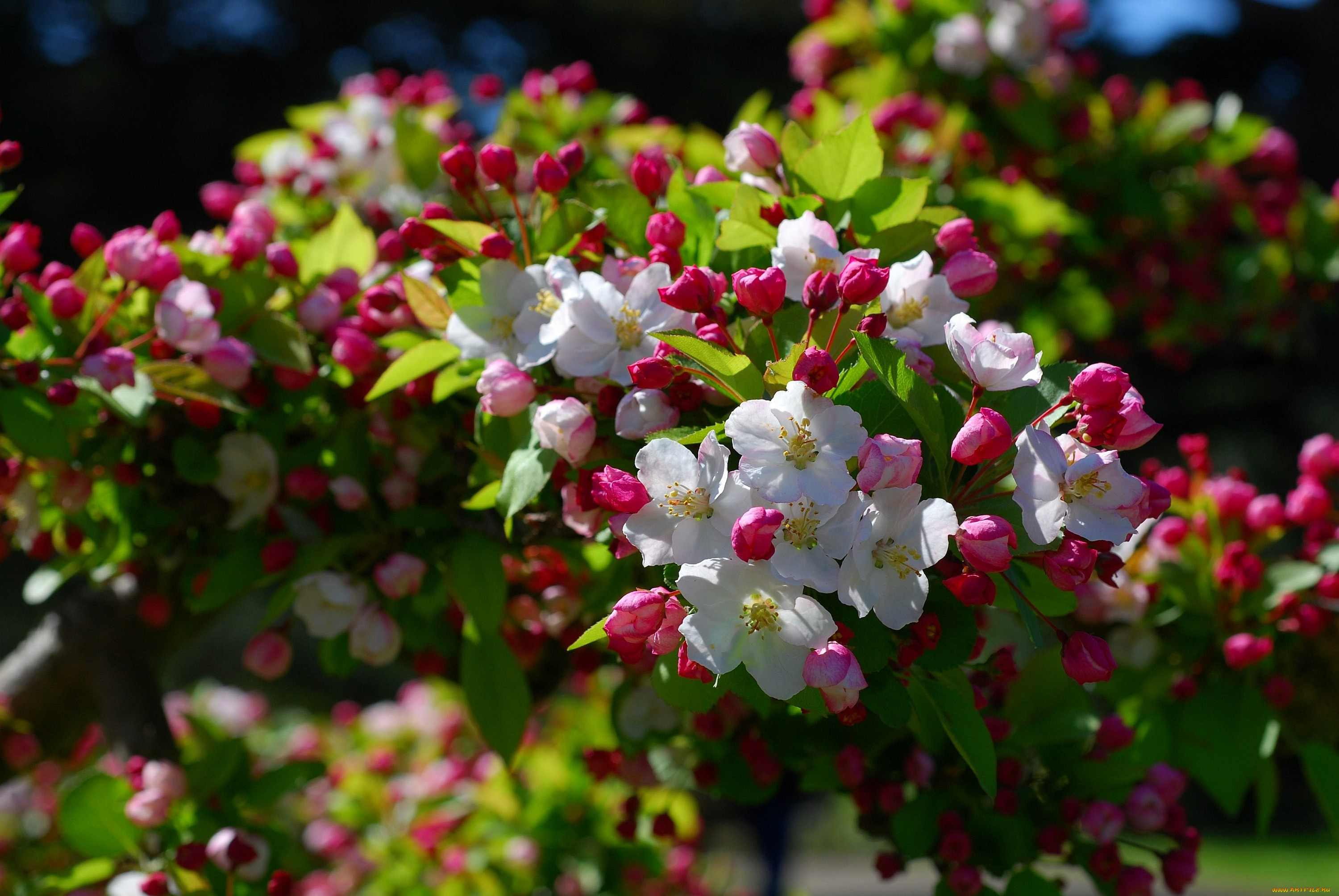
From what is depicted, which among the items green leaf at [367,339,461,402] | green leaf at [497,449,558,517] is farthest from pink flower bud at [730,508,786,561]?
green leaf at [367,339,461,402]

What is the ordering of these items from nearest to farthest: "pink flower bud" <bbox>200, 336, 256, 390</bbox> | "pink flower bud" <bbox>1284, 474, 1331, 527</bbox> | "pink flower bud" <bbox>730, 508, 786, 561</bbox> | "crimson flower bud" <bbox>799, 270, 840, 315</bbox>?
"pink flower bud" <bbox>730, 508, 786, 561</bbox> < "crimson flower bud" <bbox>799, 270, 840, 315</bbox> < "pink flower bud" <bbox>200, 336, 256, 390</bbox> < "pink flower bud" <bbox>1284, 474, 1331, 527</bbox>

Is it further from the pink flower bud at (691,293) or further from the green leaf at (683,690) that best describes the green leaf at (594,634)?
the pink flower bud at (691,293)

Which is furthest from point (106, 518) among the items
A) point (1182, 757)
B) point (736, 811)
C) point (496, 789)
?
point (736, 811)

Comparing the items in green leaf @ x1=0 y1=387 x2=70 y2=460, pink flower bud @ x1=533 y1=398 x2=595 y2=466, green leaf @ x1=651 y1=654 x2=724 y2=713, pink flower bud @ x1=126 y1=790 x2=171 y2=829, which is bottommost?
pink flower bud @ x1=126 y1=790 x2=171 y2=829

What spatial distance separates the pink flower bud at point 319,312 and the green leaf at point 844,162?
22.8 inches

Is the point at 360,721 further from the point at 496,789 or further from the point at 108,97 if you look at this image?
the point at 108,97

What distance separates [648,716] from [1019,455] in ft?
2.46

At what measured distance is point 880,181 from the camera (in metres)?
1.00

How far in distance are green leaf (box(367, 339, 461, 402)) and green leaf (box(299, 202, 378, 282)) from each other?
0.30 metres

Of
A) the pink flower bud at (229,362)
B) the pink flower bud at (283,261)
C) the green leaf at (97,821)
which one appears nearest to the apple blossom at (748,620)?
the pink flower bud at (229,362)

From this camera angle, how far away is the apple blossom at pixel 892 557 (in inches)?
27.9

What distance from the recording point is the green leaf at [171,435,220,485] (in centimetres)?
118

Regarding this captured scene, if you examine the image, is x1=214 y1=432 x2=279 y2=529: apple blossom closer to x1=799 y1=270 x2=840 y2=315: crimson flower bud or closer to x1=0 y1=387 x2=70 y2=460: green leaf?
x1=0 y1=387 x2=70 y2=460: green leaf

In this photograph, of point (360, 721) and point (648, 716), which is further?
point (360, 721)
